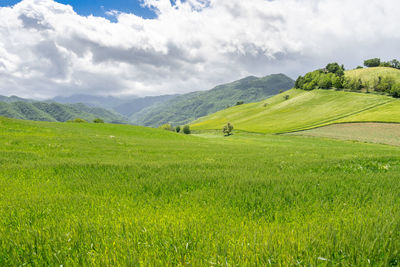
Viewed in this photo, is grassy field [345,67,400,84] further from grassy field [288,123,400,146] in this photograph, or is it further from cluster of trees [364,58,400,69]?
grassy field [288,123,400,146]

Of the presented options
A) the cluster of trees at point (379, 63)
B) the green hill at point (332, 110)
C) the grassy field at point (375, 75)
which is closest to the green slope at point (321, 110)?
the green hill at point (332, 110)

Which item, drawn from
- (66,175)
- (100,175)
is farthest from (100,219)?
(66,175)

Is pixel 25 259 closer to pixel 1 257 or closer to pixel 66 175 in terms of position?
pixel 1 257

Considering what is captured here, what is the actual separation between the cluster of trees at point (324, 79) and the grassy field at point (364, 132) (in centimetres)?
8276

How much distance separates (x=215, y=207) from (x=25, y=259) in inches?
105

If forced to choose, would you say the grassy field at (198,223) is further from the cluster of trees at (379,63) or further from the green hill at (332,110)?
the cluster of trees at (379,63)

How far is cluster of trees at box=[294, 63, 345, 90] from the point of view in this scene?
14304 centimetres

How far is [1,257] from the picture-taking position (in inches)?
83.8

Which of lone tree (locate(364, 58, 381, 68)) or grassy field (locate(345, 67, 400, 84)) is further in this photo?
lone tree (locate(364, 58, 381, 68))

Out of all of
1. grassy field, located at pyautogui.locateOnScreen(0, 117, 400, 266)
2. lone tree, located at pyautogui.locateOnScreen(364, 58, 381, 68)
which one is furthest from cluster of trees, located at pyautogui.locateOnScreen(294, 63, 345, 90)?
grassy field, located at pyautogui.locateOnScreen(0, 117, 400, 266)

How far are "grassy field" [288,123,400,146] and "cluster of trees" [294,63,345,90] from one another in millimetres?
82757

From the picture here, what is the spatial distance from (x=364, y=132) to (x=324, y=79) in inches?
3976

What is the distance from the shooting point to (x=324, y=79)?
488 feet

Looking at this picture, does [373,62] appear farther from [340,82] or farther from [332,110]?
[332,110]
